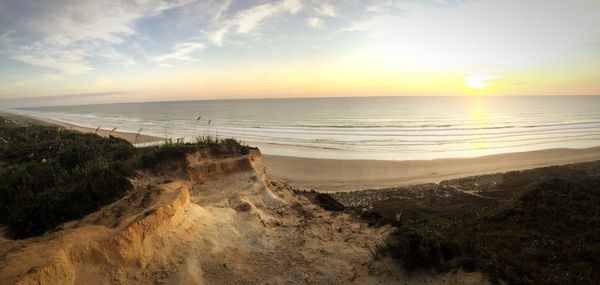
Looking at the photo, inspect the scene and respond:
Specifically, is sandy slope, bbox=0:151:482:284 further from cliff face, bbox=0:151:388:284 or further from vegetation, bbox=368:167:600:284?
vegetation, bbox=368:167:600:284

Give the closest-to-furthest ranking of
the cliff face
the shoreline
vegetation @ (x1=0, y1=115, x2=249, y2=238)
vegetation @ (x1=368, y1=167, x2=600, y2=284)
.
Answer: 1. the cliff face
2. vegetation @ (x1=368, y1=167, x2=600, y2=284)
3. vegetation @ (x1=0, y1=115, x2=249, y2=238)
4. the shoreline

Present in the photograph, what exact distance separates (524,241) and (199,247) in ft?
24.3

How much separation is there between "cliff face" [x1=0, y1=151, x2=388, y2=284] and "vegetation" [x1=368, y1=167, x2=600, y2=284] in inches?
46.0

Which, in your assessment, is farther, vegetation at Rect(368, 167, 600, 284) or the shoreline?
the shoreline

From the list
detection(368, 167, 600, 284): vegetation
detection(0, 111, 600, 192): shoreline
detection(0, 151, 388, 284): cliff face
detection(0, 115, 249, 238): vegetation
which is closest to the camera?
detection(0, 151, 388, 284): cliff face

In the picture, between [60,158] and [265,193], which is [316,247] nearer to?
[265,193]

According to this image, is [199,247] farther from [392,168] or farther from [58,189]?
[392,168]

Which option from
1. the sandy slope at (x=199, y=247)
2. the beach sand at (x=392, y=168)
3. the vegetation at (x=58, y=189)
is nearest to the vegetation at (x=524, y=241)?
the sandy slope at (x=199, y=247)

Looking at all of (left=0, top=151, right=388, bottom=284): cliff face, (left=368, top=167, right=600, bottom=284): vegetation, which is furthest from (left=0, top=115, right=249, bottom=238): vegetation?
(left=368, top=167, right=600, bottom=284): vegetation

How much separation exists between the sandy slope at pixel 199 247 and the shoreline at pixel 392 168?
30.3 ft

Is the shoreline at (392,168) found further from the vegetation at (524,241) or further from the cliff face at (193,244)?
the cliff face at (193,244)

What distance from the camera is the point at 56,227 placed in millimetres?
6215

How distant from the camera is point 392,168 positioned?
893 inches

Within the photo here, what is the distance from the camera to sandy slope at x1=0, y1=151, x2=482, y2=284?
5.07m
